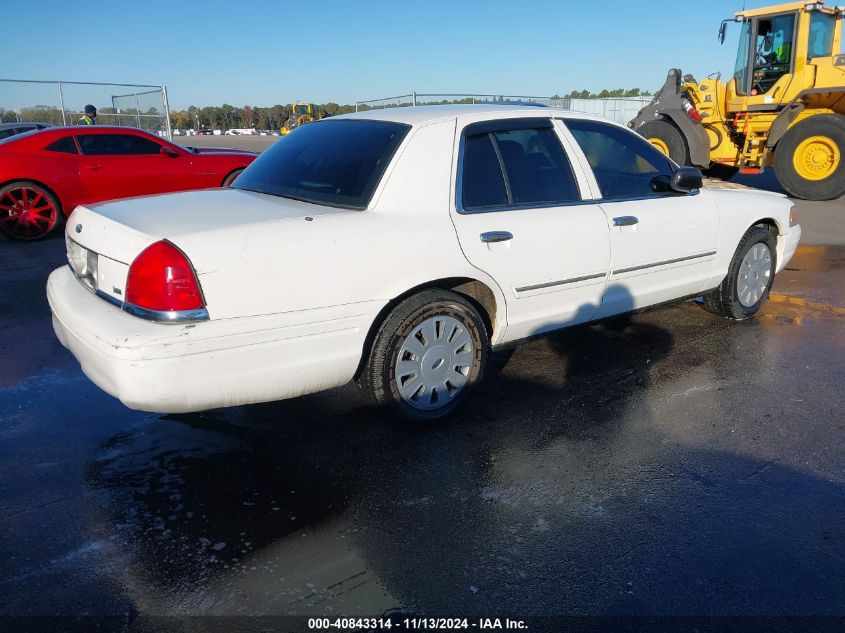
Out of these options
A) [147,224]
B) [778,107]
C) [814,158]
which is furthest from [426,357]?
[778,107]

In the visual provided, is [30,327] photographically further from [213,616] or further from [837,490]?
[837,490]

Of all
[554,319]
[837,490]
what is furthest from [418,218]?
[837,490]

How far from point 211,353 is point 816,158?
1188 centimetres

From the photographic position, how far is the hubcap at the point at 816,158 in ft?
37.1

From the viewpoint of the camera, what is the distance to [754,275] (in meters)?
5.33

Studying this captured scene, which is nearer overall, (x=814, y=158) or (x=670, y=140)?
(x=814, y=158)

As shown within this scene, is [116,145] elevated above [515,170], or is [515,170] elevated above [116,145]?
[116,145]

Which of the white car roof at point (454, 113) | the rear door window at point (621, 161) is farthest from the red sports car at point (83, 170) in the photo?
the rear door window at point (621, 161)

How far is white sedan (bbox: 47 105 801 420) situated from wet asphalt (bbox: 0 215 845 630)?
0.42 m

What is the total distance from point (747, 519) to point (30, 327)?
16.8 feet

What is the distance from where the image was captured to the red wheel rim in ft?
27.9

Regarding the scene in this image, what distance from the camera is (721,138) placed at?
12.8 meters

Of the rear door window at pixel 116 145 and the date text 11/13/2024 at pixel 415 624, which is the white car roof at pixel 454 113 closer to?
the date text 11/13/2024 at pixel 415 624

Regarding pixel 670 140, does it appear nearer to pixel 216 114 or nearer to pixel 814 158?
pixel 814 158
